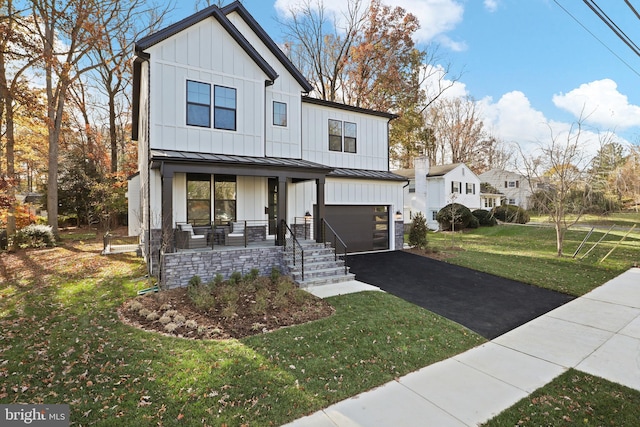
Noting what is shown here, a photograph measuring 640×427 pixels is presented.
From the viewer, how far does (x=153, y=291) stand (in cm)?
803

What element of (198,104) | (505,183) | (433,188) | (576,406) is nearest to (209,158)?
(198,104)

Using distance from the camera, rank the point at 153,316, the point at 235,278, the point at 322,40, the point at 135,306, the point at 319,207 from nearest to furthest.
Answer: the point at 153,316, the point at 135,306, the point at 235,278, the point at 319,207, the point at 322,40

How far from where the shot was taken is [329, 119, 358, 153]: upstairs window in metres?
13.9

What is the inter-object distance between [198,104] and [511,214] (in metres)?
28.8

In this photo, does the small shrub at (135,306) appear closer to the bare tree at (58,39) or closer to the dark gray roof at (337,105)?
the dark gray roof at (337,105)

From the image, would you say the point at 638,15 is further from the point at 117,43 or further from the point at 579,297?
the point at 117,43

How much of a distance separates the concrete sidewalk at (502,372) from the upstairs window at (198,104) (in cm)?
911

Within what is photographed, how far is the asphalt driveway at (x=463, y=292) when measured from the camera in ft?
23.5

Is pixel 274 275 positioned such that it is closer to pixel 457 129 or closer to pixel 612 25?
pixel 612 25

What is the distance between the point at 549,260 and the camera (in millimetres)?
13414

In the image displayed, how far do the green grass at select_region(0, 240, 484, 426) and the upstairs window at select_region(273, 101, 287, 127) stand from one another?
23.7 feet

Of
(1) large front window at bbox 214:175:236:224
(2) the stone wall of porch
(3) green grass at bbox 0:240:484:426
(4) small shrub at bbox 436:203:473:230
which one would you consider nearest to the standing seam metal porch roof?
(1) large front window at bbox 214:175:236:224

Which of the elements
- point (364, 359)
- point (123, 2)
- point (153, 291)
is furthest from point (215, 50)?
point (123, 2)

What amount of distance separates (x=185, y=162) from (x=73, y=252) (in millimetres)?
8716
